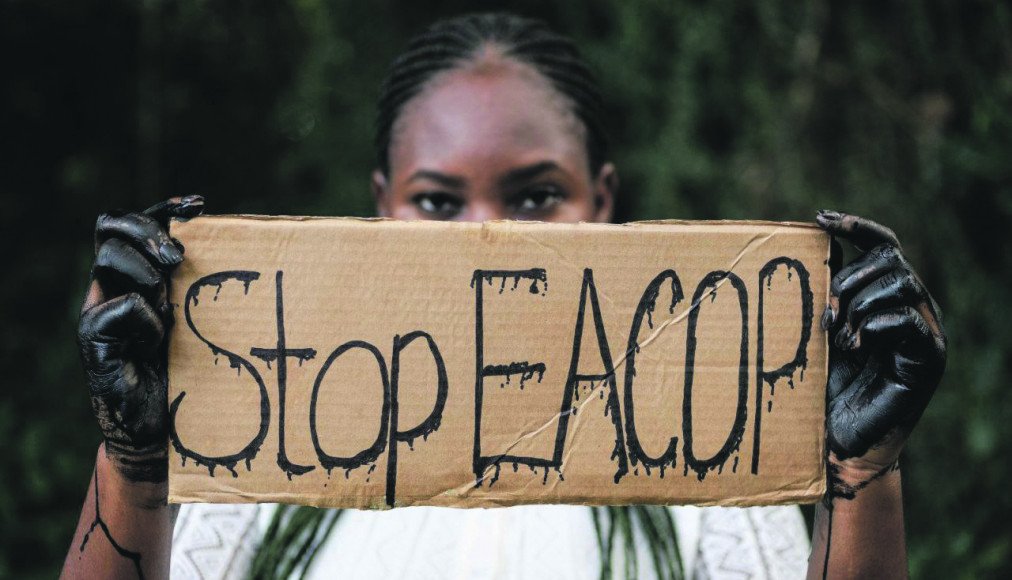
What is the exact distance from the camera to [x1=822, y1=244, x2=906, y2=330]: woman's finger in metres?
0.85

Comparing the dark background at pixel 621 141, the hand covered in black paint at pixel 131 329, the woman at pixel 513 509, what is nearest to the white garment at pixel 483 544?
the woman at pixel 513 509

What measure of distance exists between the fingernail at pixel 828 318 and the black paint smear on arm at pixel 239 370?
65 cm

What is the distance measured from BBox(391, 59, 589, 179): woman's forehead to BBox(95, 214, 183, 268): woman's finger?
0.49 meters

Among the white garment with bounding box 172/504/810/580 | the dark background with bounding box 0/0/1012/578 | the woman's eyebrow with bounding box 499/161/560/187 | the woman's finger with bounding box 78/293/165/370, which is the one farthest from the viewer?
the dark background with bounding box 0/0/1012/578

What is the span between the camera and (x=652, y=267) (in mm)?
910

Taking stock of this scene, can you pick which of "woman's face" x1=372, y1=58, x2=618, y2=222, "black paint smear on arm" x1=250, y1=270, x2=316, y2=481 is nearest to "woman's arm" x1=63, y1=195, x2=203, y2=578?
"black paint smear on arm" x1=250, y1=270, x2=316, y2=481

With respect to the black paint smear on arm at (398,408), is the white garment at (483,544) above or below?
below

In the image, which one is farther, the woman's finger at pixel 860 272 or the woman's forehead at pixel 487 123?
the woman's forehead at pixel 487 123

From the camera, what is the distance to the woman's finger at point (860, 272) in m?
0.85

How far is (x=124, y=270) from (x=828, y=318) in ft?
2.57

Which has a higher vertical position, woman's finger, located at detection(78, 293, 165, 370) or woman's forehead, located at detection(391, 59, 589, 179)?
woman's forehead, located at detection(391, 59, 589, 179)

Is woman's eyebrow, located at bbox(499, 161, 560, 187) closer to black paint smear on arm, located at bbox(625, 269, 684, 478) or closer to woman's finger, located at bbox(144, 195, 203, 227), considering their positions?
black paint smear on arm, located at bbox(625, 269, 684, 478)

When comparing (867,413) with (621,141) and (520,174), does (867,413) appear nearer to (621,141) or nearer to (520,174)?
(520,174)

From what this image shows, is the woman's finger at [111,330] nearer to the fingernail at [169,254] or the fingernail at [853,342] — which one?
the fingernail at [169,254]
